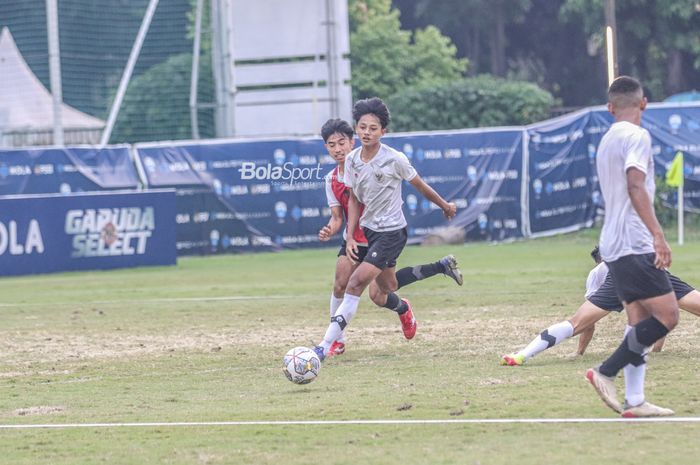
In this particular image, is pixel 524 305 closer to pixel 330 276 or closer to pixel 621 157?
pixel 330 276

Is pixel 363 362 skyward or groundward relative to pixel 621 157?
groundward

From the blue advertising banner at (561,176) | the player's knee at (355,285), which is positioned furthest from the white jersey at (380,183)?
the blue advertising banner at (561,176)

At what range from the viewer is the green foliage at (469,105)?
38.5 m

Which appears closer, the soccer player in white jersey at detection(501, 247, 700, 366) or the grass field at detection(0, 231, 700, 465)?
the grass field at detection(0, 231, 700, 465)

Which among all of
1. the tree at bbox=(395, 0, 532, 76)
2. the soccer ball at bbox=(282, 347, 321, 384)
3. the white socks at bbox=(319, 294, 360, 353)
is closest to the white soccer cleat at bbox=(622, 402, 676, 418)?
the soccer ball at bbox=(282, 347, 321, 384)

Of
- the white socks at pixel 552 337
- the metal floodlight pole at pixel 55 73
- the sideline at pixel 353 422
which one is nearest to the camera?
the sideline at pixel 353 422

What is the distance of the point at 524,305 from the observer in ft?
51.3

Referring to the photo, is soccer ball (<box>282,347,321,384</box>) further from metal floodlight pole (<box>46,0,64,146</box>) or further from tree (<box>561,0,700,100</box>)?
tree (<box>561,0,700,100</box>)

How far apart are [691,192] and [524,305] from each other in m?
14.3

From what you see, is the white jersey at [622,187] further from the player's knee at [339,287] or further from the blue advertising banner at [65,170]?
the blue advertising banner at [65,170]

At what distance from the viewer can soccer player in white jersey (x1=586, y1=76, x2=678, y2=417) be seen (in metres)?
7.67

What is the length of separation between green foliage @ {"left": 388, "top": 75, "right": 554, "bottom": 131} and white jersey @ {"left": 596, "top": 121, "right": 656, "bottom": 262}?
30661 millimetres

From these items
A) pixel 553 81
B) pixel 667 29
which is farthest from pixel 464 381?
pixel 553 81

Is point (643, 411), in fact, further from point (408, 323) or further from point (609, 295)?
point (408, 323)
